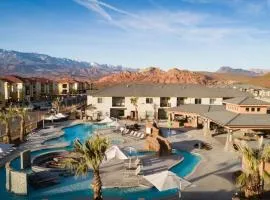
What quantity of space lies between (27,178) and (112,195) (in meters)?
5.91

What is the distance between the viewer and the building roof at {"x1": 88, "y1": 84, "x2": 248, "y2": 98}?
63438 millimetres

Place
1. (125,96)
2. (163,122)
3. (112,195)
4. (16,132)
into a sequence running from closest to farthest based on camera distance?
1. (112,195)
2. (16,132)
3. (163,122)
4. (125,96)

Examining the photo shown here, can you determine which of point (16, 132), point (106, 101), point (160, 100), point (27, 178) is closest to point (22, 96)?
point (106, 101)

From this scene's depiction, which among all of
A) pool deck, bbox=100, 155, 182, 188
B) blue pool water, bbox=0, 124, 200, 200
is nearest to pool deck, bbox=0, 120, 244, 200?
pool deck, bbox=100, 155, 182, 188

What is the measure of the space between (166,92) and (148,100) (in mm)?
3832

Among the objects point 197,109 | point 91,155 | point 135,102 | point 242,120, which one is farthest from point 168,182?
point 135,102

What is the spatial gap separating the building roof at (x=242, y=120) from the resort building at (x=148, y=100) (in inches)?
882

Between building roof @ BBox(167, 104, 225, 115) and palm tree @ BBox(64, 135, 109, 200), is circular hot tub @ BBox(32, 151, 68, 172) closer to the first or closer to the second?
palm tree @ BBox(64, 135, 109, 200)

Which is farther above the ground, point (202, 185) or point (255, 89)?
point (255, 89)

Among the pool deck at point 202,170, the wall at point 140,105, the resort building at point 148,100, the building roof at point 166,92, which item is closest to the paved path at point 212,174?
the pool deck at point 202,170

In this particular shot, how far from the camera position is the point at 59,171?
2764 cm

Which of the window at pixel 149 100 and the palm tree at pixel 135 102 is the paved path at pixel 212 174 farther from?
the window at pixel 149 100

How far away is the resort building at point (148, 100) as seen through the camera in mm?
63156

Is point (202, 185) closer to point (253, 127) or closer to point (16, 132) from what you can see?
point (253, 127)
